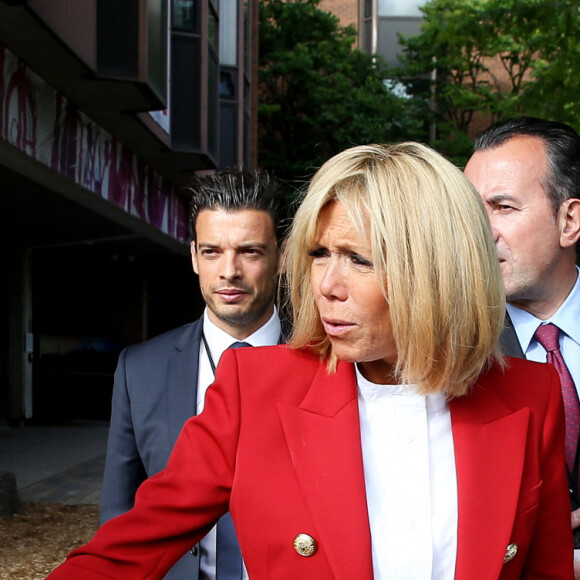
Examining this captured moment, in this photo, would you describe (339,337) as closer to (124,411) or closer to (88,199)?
(124,411)

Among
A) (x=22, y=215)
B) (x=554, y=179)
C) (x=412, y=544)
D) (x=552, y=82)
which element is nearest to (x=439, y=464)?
(x=412, y=544)

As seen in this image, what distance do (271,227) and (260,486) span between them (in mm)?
1857

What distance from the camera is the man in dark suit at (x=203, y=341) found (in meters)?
3.05

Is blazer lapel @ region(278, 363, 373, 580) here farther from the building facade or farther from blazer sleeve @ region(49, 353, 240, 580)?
the building facade

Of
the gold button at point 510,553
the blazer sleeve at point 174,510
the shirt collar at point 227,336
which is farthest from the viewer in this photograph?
the shirt collar at point 227,336

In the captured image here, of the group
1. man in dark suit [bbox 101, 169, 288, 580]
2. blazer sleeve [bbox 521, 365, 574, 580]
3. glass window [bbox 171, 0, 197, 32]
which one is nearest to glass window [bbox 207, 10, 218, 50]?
glass window [bbox 171, 0, 197, 32]

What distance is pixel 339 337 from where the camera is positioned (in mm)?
1858

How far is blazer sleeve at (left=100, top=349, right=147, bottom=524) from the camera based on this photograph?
306 centimetres

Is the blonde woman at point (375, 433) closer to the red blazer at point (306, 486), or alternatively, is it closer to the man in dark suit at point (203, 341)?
the red blazer at point (306, 486)

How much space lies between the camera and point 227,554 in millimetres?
2850

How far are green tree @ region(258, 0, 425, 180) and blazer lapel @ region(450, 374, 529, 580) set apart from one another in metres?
28.1

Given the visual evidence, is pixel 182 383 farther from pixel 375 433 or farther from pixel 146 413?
pixel 375 433

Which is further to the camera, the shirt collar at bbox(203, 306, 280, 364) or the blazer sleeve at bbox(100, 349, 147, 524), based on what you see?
the shirt collar at bbox(203, 306, 280, 364)

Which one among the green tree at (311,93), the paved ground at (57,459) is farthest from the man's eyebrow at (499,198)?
the green tree at (311,93)
